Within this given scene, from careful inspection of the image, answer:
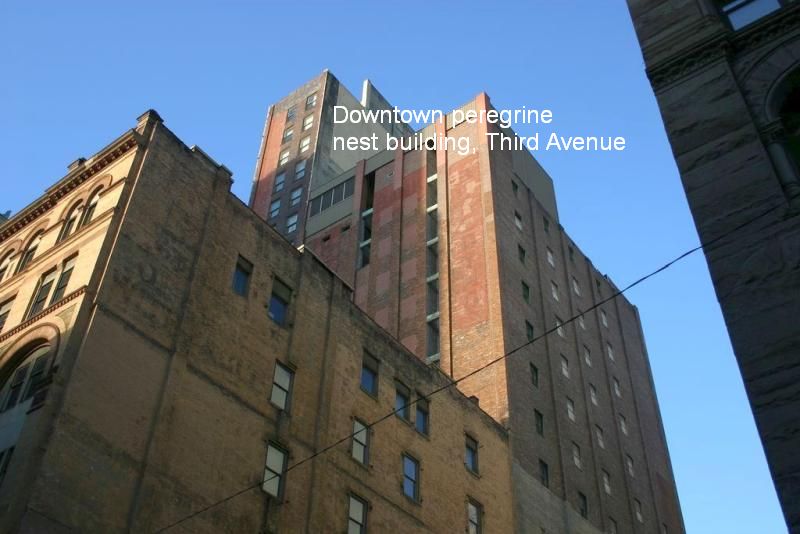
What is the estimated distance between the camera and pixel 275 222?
78.2m

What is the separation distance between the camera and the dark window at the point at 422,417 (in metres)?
35.1

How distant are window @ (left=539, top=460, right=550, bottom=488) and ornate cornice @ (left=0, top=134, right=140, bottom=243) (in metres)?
26.2

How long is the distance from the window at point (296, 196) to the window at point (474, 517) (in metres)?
47.2

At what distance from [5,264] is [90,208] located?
5953 millimetres

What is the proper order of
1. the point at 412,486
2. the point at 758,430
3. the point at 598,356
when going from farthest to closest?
1. the point at 598,356
2. the point at 412,486
3. the point at 758,430

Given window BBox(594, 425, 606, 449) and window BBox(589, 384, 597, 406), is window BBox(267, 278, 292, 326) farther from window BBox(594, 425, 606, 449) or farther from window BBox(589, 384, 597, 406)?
window BBox(589, 384, 597, 406)

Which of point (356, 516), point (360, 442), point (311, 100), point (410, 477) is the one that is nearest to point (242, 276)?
point (360, 442)

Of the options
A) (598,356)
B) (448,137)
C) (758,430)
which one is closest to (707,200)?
(758,430)

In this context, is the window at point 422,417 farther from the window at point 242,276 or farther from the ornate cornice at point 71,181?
the ornate cornice at point 71,181

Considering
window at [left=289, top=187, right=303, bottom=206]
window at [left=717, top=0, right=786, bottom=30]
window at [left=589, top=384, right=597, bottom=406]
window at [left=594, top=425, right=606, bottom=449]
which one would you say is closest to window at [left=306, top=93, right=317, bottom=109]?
window at [left=289, top=187, right=303, bottom=206]

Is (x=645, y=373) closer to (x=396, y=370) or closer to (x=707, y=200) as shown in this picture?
(x=396, y=370)

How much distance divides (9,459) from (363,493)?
12.6 meters

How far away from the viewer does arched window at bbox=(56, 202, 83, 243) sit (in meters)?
29.8

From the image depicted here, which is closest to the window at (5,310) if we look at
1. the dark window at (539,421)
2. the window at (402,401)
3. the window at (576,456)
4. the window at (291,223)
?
the window at (402,401)
